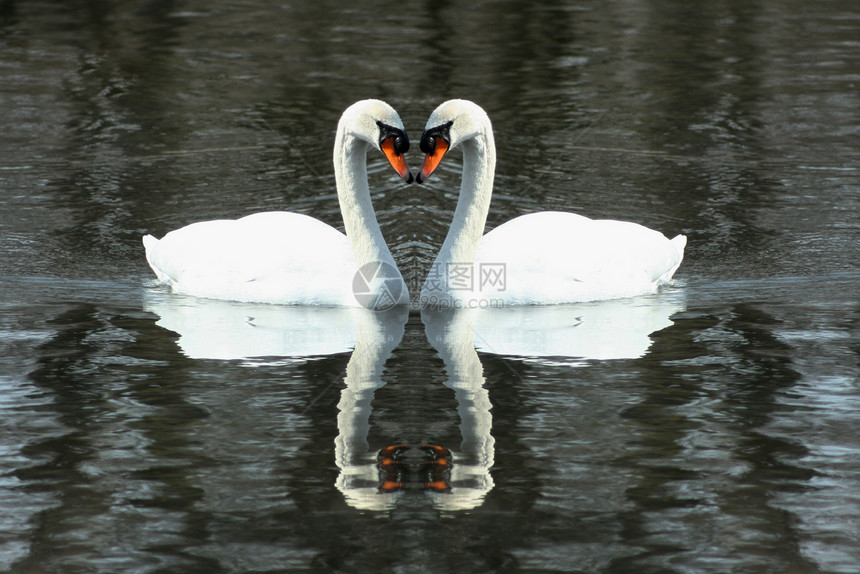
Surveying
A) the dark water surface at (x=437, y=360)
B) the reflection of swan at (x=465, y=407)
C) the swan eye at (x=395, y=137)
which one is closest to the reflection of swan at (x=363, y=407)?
the dark water surface at (x=437, y=360)

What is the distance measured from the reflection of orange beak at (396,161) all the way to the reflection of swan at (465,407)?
3.24ft


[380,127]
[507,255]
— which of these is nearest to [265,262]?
[380,127]

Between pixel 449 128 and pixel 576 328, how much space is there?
1.45 metres

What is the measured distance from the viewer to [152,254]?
10.2 meters

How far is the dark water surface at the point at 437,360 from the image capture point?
529 cm

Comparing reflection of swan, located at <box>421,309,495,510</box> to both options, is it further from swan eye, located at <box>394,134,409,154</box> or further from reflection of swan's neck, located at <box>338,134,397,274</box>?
swan eye, located at <box>394,134,409,154</box>

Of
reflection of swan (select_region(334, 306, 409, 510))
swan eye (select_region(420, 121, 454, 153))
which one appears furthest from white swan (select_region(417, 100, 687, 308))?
reflection of swan (select_region(334, 306, 409, 510))

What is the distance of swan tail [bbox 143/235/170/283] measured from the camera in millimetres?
9977

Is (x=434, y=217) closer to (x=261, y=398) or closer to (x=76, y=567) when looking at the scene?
(x=261, y=398)

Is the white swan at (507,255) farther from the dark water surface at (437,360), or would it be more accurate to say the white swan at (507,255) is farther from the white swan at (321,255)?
the white swan at (321,255)

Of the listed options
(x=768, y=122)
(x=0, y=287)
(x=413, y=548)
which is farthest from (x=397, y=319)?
(x=768, y=122)

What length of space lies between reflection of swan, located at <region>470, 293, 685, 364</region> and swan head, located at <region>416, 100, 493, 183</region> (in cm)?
Result: 107

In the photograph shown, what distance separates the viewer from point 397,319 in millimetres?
8867

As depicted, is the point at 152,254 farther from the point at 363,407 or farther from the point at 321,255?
the point at 363,407
